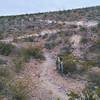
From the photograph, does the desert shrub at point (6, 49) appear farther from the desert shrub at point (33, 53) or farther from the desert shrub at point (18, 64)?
the desert shrub at point (18, 64)

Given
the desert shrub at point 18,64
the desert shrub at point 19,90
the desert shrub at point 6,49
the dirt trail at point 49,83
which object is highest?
the desert shrub at point 6,49

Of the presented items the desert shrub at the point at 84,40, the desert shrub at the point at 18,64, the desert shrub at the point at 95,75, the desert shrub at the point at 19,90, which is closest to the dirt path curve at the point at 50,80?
the desert shrub at the point at 18,64

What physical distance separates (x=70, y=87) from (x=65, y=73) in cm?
266

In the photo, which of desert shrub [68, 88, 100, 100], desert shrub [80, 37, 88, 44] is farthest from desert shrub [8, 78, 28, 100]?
desert shrub [80, 37, 88, 44]

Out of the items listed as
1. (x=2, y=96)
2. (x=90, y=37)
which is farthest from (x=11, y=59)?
(x=90, y=37)

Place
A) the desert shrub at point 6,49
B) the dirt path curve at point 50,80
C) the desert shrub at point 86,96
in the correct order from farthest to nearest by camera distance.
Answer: the desert shrub at point 6,49, the dirt path curve at point 50,80, the desert shrub at point 86,96

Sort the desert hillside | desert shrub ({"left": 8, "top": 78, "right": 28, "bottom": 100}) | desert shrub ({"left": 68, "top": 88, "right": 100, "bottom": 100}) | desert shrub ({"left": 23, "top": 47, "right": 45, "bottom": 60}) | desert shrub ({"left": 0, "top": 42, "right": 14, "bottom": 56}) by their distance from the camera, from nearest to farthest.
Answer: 1. desert shrub ({"left": 68, "top": 88, "right": 100, "bottom": 100})
2. desert shrub ({"left": 8, "top": 78, "right": 28, "bottom": 100})
3. the desert hillside
4. desert shrub ({"left": 0, "top": 42, "right": 14, "bottom": 56})
5. desert shrub ({"left": 23, "top": 47, "right": 45, "bottom": 60})

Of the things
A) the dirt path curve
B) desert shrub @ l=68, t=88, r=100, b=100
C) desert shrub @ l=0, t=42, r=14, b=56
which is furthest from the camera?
desert shrub @ l=0, t=42, r=14, b=56

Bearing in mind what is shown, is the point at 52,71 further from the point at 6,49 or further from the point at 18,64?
the point at 6,49

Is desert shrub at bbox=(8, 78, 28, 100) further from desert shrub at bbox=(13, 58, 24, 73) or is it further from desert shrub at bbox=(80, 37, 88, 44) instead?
desert shrub at bbox=(80, 37, 88, 44)

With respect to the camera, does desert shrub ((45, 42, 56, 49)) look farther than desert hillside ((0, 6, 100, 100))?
Yes

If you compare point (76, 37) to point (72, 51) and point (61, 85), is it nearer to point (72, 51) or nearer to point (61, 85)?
point (72, 51)

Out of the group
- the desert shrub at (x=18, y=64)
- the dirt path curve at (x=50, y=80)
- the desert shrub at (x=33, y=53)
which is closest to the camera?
the dirt path curve at (x=50, y=80)

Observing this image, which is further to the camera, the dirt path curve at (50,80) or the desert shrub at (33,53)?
the desert shrub at (33,53)
